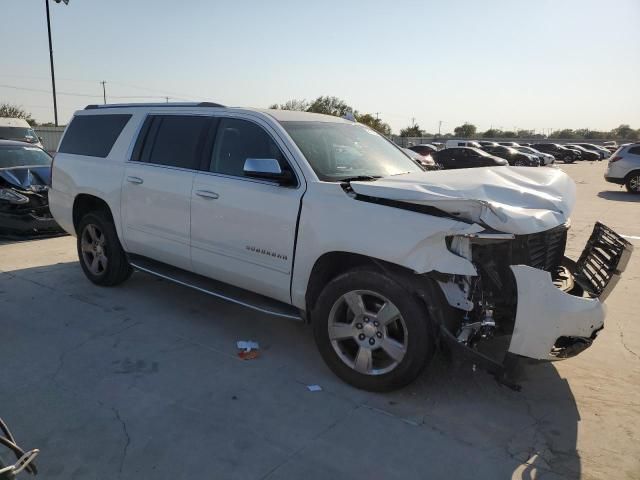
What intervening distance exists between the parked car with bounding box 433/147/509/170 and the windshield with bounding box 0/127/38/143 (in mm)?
18492

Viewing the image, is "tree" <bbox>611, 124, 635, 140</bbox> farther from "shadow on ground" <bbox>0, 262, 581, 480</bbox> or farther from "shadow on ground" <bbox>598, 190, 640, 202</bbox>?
"shadow on ground" <bbox>0, 262, 581, 480</bbox>

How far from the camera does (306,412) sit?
3457mm

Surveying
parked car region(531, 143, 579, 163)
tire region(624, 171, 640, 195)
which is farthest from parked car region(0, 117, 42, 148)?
parked car region(531, 143, 579, 163)

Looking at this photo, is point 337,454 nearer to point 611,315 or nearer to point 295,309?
point 295,309

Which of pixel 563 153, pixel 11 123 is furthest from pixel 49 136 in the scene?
pixel 563 153

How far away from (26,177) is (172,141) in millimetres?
5154

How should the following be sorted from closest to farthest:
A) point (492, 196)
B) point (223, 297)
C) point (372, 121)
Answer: point (492, 196) → point (223, 297) → point (372, 121)

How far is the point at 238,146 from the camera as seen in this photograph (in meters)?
4.49

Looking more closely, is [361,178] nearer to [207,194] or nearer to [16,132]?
[207,194]

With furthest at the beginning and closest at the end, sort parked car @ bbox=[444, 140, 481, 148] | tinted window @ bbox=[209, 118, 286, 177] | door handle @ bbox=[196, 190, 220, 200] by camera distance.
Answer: parked car @ bbox=[444, 140, 481, 148], door handle @ bbox=[196, 190, 220, 200], tinted window @ bbox=[209, 118, 286, 177]

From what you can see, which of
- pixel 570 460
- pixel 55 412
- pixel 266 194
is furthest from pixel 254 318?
pixel 570 460

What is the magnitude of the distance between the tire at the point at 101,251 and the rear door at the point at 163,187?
0.32 meters

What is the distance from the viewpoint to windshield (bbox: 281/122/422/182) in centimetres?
416

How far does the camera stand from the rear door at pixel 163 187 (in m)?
4.75
